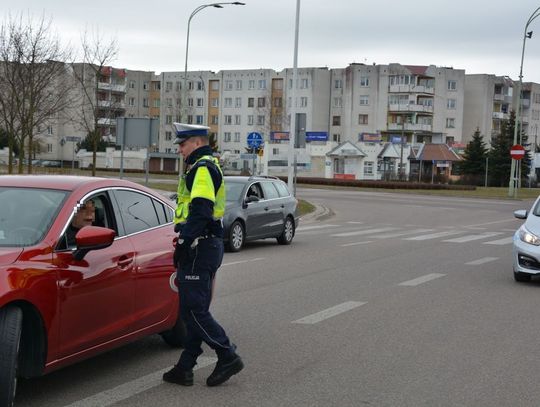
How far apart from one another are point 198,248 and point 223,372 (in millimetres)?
962

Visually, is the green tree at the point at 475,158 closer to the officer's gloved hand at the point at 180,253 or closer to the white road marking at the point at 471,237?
the white road marking at the point at 471,237

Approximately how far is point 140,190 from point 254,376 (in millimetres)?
1810

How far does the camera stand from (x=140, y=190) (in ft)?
20.6

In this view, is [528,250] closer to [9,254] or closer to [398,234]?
[9,254]

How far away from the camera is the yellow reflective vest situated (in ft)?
16.6

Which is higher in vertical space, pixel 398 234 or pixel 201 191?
pixel 201 191

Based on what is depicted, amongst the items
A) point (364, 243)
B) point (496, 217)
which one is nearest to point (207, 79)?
point (496, 217)

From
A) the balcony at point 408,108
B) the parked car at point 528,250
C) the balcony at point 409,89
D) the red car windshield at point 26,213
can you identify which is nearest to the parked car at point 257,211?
the parked car at point 528,250

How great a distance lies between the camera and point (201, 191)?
504 cm

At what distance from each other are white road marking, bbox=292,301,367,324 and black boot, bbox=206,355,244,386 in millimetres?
2635

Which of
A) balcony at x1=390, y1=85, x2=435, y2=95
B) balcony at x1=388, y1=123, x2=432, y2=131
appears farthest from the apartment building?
balcony at x1=390, y1=85, x2=435, y2=95

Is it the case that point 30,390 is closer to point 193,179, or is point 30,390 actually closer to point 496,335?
point 193,179

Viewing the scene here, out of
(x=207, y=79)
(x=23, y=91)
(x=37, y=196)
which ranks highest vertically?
(x=207, y=79)

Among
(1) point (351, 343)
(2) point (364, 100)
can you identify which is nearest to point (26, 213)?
(1) point (351, 343)
